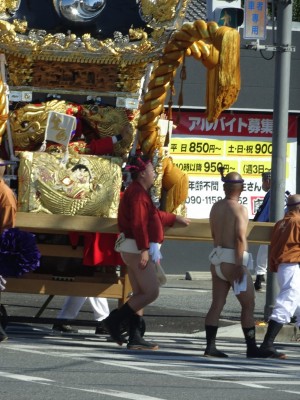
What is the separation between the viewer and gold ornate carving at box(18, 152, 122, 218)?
1312 centimetres

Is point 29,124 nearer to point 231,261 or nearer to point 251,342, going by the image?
point 231,261

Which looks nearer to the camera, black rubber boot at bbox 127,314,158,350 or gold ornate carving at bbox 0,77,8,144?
black rubber boot at bbox 127,314,158,350

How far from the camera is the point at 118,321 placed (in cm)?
1239

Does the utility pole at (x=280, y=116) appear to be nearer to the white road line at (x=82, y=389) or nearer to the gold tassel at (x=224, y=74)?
the gold tassel at (x=224, y=74)

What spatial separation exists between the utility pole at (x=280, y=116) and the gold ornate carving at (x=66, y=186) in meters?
2.44

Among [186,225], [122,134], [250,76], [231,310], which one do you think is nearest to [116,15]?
[122,134]

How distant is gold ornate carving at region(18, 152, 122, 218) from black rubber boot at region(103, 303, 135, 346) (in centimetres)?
119

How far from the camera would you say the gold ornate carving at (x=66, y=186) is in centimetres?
1312

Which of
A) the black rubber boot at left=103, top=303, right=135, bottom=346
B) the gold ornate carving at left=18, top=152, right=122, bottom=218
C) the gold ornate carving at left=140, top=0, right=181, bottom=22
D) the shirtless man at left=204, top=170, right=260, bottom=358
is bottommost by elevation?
the black rubber boot at left=103, top=303, right=135, bottom=346

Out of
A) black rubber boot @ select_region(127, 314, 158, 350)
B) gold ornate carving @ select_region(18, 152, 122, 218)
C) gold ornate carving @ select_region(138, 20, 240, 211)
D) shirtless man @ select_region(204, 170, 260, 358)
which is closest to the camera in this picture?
shirtless man @ select_region(204, 170, 260, 358)

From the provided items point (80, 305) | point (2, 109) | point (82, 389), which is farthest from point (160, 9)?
point (82, 389)

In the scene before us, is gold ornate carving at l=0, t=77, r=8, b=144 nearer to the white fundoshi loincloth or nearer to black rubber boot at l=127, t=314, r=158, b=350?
black rubber boot at l=127, t=314, r=158, b=350

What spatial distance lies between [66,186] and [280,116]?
3122 millimetres

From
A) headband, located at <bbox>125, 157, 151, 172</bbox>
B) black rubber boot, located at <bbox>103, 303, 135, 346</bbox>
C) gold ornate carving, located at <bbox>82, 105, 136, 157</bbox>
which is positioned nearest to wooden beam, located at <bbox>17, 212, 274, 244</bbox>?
headband, located at <bbox>125, 157, 151, 172</bbox>
